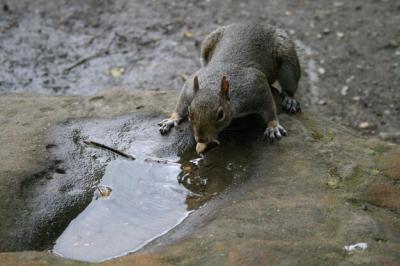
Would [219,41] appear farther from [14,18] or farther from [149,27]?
[14,18]

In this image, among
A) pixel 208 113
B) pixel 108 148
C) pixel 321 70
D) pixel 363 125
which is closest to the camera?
pixel 208 113

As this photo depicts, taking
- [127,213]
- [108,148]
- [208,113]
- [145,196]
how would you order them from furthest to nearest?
[108,148]
[208,113]
[145,196]
[127,213]

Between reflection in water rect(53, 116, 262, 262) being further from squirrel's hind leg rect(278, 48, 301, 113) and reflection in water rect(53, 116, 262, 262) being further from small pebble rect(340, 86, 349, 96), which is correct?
small pebble rect(340, 86, 349, 96)

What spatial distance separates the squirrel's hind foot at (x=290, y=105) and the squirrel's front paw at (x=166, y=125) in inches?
35.3

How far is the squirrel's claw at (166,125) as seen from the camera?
4168mm

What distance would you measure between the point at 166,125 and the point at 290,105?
3.31 feet

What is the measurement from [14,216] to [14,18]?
437 cm

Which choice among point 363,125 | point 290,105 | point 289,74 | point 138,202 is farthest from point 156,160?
point 363,125

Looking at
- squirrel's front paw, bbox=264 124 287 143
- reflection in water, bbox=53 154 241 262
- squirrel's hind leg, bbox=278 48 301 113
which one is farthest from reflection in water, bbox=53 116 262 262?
squirrel's hind leg, bbox=278 48 301 113

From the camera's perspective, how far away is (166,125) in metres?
4.19

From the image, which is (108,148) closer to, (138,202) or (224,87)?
(138,202)

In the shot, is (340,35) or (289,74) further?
(340,35)

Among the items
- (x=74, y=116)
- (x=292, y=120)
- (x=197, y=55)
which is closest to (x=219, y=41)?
(x=292, y=120)

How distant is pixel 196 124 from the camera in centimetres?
384
